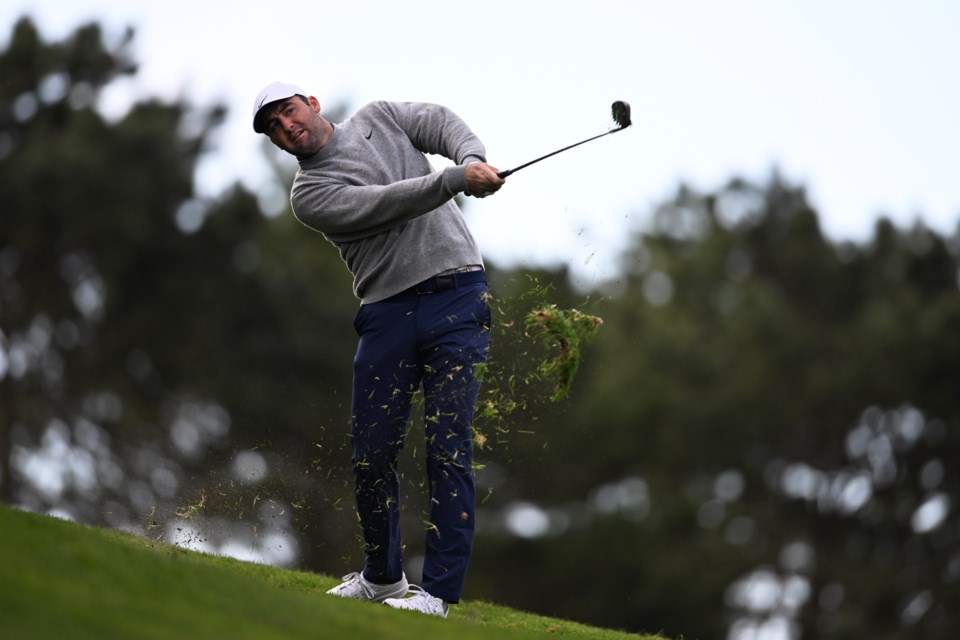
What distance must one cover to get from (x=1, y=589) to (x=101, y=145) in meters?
23.6

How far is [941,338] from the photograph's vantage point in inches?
1241

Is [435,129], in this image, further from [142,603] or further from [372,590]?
[142,603]

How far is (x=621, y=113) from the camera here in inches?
323

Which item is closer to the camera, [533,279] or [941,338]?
[533,279]

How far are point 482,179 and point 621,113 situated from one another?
1248 millimetres

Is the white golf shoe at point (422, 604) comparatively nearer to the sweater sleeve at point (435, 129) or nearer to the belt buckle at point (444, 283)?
the belt buckle at point (444, 283)

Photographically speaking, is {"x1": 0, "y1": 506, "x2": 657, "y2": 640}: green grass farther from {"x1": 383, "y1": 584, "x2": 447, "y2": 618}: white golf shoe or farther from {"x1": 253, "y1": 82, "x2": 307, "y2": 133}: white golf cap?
{"x1": 253, "y1": 82, "x2": 307, "y2": 133}: white golf cap

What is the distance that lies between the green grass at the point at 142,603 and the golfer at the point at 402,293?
33.1 inches

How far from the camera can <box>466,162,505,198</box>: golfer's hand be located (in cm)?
732

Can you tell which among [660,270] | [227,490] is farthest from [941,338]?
[227,490]

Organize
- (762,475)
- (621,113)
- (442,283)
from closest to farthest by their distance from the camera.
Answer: (442,283) → (621,113) → (762,475)

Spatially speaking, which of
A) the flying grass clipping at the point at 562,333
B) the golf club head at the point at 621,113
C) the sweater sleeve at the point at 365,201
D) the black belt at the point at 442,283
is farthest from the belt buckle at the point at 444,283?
the golf club head at the point at 621,113

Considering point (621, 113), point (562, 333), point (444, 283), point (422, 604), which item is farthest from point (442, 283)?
point (422, 604)

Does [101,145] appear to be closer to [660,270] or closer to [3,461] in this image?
[3,461]
